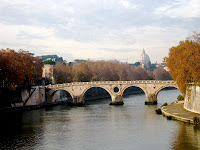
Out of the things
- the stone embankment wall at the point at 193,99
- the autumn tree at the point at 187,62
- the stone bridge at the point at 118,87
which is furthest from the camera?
the stone bridge at the point at 118,87

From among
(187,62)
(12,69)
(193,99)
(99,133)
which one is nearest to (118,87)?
(12,69)

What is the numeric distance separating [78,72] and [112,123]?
1821 inches

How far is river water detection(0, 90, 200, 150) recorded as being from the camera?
28.6 meters

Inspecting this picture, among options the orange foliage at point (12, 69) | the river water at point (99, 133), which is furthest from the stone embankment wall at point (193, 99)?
the orange foliage at point (12, 69)

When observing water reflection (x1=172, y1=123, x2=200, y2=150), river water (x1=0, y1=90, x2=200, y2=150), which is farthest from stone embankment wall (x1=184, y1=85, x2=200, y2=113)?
water reflection (x1=172, y1=123, x2=200, y2=150)

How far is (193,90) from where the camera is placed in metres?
42.8

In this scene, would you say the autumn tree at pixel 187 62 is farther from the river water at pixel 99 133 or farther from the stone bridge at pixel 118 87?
the stone bridge at pixel 118 87

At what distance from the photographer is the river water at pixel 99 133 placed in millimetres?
28562

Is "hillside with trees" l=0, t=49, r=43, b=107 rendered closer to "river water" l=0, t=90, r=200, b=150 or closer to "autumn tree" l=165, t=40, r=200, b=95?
"river water" l=0, t=90, r=200, b=150

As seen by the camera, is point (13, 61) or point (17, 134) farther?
point (13, 61)

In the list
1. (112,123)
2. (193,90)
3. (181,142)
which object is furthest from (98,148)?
(193,90)

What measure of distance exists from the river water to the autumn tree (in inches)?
246

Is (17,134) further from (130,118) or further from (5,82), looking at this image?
(5,82)

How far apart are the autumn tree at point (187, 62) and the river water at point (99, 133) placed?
20.5 ft
